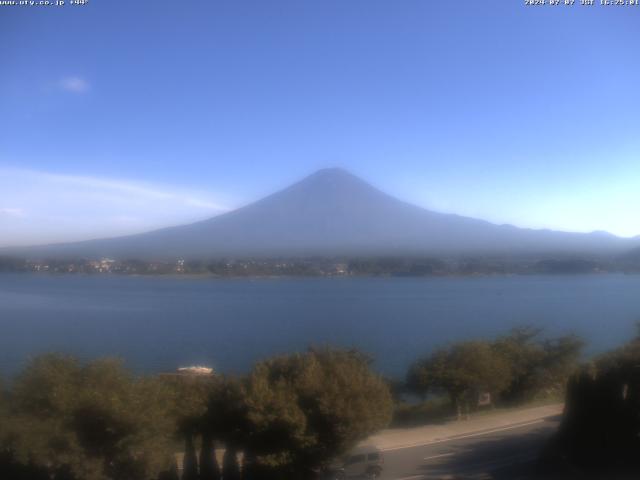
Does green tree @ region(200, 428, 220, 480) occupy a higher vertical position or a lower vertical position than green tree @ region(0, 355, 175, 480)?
lower

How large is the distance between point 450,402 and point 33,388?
7230mm

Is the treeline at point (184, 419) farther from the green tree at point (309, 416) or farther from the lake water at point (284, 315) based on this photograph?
the lake water at point (284, 315)

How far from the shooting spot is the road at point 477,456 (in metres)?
5.86

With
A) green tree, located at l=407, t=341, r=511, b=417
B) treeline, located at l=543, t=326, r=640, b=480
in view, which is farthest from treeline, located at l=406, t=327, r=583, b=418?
treeline, located at l=543, t=326, r=640, b=480

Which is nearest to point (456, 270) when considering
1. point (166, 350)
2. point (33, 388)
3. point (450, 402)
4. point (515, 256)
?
point (515, 256)

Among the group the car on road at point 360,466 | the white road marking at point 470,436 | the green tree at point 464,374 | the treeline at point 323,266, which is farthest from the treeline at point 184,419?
the treeline at point 323,266

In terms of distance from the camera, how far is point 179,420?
18.7 ft

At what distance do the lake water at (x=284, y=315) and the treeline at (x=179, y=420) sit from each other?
4.89 feet

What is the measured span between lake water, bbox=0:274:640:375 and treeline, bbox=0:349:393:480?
1.49 meters

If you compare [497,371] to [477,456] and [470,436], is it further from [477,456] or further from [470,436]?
[477,456]

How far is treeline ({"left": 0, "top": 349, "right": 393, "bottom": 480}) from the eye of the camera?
16.0 ft

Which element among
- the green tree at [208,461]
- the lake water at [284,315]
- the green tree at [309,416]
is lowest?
the lake water at [284,315]

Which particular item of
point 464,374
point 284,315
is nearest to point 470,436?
point 464,374

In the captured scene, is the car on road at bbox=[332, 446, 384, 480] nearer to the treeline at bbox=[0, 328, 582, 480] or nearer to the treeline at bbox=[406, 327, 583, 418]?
the treeline at bbox=[0, 328, 582, 480]
